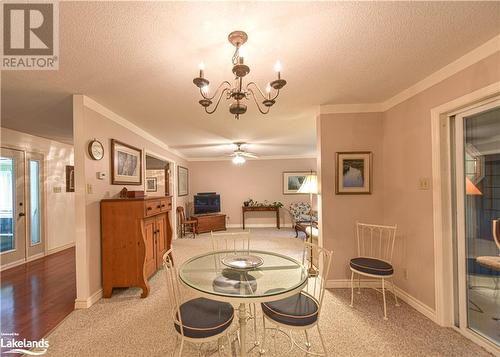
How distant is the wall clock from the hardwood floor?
180cm

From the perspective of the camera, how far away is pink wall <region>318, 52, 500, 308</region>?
2.21m

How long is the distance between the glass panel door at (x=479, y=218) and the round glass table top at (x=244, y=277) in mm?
1600

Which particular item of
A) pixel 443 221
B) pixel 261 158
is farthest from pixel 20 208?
pixel 443 221

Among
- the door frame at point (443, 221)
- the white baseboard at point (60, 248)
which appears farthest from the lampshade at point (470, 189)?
the white baseboard at point (60, 248)

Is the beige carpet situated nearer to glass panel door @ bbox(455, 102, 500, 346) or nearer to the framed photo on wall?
glass panel door @ bbox(455, 102, 500, 346)

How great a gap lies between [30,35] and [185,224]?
527cm

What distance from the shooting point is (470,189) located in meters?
2.01

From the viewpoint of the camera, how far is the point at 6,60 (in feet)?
6.00

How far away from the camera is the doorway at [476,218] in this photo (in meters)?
1.84

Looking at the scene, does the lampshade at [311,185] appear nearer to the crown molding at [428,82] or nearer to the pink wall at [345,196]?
the pink wall at [345,196]

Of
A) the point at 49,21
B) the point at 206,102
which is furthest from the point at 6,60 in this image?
the point at 206,102

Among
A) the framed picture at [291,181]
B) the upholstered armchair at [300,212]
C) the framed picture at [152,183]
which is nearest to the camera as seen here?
the framed picture at [152,183]

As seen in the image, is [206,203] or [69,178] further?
[206,203]

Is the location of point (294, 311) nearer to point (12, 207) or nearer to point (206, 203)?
point (12, 207)
